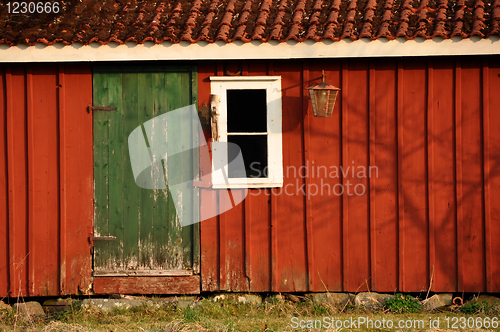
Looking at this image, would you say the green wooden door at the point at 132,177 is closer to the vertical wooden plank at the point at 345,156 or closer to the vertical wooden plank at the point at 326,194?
the vertical wooden plank at the point at 326,194

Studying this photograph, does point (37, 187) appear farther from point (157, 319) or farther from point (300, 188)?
point (300, 188)

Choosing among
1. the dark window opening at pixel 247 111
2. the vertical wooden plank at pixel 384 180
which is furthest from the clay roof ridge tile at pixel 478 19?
the dark window opening at pixel 247 111

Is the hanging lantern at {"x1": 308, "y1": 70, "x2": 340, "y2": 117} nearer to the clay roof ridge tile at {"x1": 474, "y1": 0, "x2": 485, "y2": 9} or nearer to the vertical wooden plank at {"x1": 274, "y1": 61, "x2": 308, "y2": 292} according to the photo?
the vertical wooden plank at {"x1": 274, "y1": 61, "x2": 308, "y2": 292}

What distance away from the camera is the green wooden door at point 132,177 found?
513cm

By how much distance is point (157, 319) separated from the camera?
4820mm

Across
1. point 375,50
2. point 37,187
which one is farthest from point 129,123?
point 375,50

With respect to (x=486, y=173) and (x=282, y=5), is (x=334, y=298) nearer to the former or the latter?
(x=486, y=173)

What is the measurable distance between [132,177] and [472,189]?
153 inches

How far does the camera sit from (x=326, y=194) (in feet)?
16.7

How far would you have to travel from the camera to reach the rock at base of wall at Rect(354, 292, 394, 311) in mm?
5036

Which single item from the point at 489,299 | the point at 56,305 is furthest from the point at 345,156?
the point at 56,305

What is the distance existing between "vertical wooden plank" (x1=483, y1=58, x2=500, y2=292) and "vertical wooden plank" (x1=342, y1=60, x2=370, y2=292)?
1.31 metres

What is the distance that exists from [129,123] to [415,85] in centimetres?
330

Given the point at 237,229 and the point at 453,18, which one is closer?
the point at 453,18
